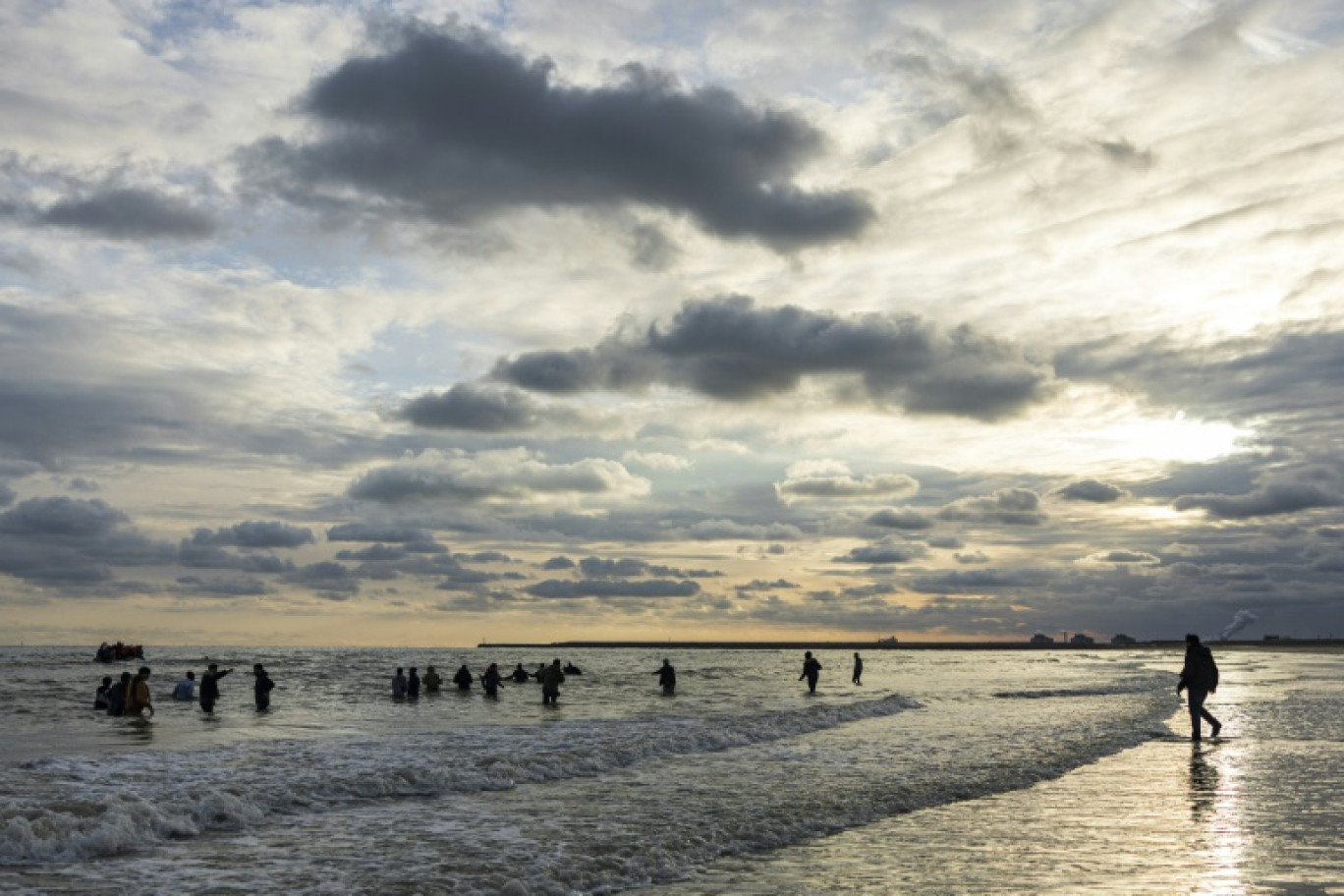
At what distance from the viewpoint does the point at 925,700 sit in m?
48.6

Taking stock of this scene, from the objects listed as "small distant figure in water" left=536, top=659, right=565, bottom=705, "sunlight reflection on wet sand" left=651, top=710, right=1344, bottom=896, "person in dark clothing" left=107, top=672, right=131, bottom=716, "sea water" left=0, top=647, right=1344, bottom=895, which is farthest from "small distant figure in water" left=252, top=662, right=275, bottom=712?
"sunlight reflection on wet sand" left=651, top=710, right=1344, bottom=896

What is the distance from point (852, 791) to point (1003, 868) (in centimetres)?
696

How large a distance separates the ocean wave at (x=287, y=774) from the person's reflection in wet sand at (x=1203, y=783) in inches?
447

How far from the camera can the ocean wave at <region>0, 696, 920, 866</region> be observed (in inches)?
566

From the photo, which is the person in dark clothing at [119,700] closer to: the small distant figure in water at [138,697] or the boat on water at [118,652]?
the small distant figure in water at [138,697]

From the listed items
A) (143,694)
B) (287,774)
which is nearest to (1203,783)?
(287,774)

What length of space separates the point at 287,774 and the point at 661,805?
8.36 metres

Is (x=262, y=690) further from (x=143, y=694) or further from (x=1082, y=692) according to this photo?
(x=1082, y=692)

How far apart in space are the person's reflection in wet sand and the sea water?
0.38 ft

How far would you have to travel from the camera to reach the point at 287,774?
67.0 feet

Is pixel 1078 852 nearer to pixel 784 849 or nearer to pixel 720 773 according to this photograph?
pixel 784 849

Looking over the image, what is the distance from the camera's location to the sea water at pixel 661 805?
38.9ft

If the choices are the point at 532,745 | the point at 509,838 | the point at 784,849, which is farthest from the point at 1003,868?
the point at 532,745

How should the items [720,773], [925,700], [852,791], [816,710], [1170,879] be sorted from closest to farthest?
[1170,879] < [852,791] < [720,773] < [816,710] < [925,700]
